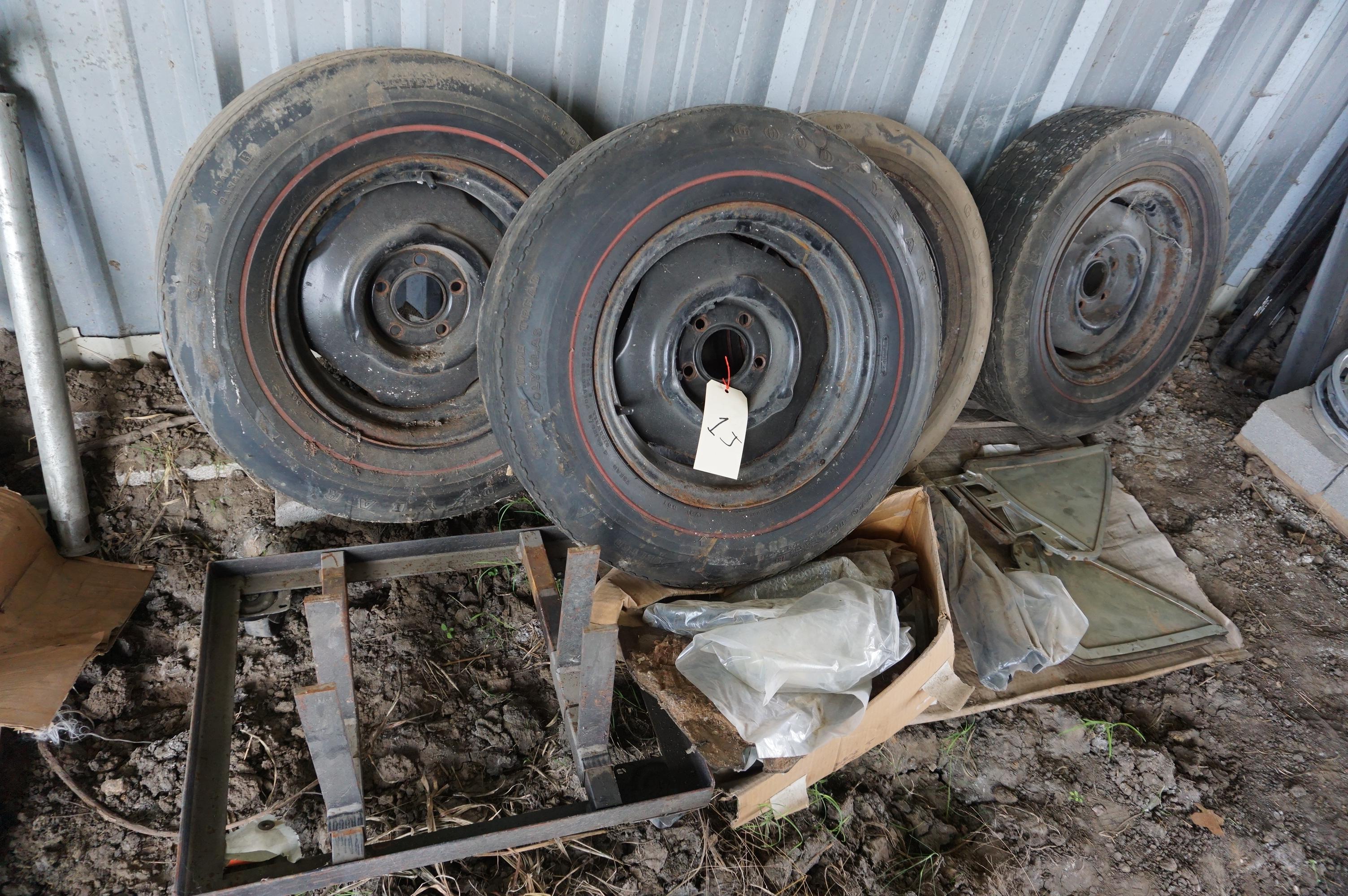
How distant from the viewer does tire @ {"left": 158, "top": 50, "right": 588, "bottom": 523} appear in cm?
173

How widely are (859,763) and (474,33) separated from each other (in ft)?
7.25

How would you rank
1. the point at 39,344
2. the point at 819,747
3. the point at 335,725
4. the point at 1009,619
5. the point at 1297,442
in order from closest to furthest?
the point at 335,725, the point at 819,747, the point at 39,344, the point at 1009,619, the point at 1297,442

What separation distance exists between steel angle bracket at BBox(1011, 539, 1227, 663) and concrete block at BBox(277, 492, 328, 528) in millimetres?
2218

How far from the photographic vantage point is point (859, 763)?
2.03 metres

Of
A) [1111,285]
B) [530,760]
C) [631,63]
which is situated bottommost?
[530,760]

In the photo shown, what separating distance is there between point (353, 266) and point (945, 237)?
5.67 ft

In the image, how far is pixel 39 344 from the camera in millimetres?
1930

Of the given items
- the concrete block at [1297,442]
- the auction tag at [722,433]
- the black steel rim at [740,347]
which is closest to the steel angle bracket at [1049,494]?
the concrete block at [1297,442]

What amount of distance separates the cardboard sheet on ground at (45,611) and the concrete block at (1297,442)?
158 inches

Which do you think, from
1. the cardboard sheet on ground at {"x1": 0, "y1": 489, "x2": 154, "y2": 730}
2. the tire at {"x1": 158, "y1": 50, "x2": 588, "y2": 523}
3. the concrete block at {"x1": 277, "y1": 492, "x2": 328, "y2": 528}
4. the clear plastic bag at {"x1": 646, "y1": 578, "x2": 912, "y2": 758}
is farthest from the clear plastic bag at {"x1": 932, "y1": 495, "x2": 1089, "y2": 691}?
the cardboard sheet on ground at {"x1": 0, "y1": 489, "x2": 154, "y2": 730}

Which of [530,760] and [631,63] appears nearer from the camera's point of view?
[530,760]

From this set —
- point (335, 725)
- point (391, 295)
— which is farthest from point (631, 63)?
point (335, 725)

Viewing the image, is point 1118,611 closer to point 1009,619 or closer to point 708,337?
point 1009,619

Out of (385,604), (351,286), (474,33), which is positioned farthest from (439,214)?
(385,604)
